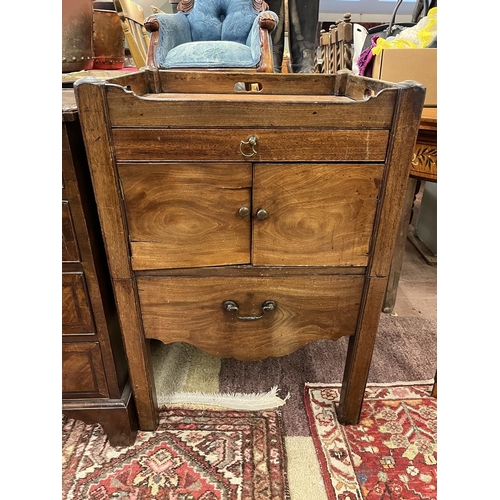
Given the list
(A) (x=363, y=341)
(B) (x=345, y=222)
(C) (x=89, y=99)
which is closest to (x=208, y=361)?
(A) (x=363, y=341)

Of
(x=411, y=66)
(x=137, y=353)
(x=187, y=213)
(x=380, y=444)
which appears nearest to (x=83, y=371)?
(x=137, y=353)

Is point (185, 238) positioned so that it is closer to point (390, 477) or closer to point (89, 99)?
point (89, 99)

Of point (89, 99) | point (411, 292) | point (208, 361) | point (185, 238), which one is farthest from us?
point (411, 292)

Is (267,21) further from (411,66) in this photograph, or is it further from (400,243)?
(400,243)

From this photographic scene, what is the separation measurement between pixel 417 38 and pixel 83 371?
162cm

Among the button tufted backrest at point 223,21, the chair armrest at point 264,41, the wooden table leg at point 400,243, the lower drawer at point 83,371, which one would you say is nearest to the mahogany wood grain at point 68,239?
the lower drawer at point 83,371

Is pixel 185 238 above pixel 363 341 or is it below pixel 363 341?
above

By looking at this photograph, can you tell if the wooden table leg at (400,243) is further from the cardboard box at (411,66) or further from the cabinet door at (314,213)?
the cabinet door at (314,213)

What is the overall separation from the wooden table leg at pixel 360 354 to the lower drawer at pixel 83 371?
1.86ft

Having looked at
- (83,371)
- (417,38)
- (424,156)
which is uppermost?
(417,38)

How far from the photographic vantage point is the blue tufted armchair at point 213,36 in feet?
5.72

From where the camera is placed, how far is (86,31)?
103cm

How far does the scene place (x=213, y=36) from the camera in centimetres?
212

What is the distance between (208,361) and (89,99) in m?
0.84
